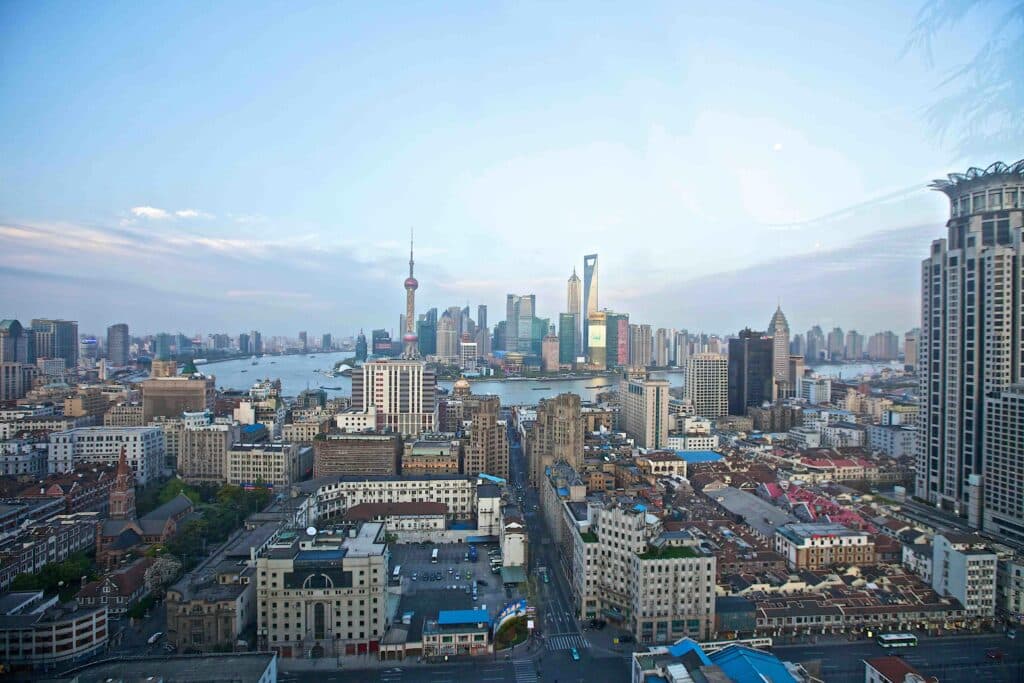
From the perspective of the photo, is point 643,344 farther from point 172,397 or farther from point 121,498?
point 121,498

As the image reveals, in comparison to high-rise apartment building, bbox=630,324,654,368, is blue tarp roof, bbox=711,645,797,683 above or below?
below

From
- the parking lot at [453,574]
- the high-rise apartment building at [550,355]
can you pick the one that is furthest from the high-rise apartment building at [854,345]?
the high-rise apartment building at [550,355]

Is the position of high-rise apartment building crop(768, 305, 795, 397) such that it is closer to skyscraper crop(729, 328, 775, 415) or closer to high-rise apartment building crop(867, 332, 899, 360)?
skyscraper crop(729, 328, 775, 415)

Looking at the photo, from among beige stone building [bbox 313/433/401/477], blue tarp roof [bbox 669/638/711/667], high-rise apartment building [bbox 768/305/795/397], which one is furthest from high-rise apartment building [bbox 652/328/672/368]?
blue tarp roof [bbox 669/638/711/667]

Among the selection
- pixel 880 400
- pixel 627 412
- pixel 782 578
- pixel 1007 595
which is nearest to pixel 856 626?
pixel 782 578

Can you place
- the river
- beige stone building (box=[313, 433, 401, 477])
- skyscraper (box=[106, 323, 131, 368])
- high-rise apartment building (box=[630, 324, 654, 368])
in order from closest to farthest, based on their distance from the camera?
1. beige stone building (box=[313, 433, 401, 477])
2. skyscraper (box=[106, 323, 131, 368])
3. the river
4. high-rise apartment building (box=[630, 324, 654, 368])

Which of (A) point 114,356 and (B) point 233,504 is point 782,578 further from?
(A) point 114,356
